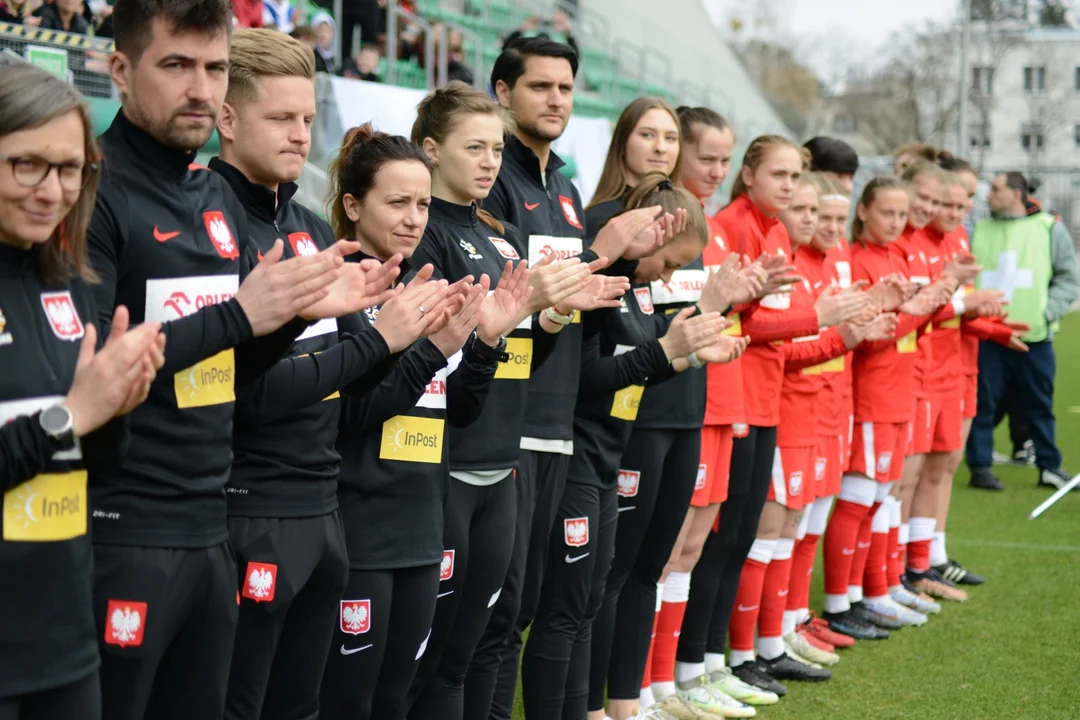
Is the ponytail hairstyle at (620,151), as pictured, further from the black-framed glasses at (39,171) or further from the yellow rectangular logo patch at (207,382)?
the black-framed glasses at (39,171)

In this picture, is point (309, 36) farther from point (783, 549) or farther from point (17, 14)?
point (783, 549)

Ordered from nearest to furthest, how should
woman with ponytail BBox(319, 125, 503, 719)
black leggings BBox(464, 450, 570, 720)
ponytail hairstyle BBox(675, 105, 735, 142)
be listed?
woman with ponytail BBox(319, 125, 503, 719) < black leggings BBox(464, 450, 570, 720) < ponytail hairstyle BBox(675, 105, 735, 142)

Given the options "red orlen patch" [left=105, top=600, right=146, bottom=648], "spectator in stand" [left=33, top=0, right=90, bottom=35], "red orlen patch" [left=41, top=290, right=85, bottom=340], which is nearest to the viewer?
"red orlen patch" [left=41, top=290, right=85, bottom=340]

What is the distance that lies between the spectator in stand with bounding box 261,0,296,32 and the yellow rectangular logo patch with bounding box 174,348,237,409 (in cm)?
687

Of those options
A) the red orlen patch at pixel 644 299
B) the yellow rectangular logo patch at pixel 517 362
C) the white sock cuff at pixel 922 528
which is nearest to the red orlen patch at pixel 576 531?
the yellow rectangular logo patch at pixel 517 362

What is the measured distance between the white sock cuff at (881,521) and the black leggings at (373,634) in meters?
3.70

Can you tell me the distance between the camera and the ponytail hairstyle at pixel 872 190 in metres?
6.16

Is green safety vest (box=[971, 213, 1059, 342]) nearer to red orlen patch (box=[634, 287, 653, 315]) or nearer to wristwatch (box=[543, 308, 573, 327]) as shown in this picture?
red orlen patch (box=[634, 287, 653, 315])

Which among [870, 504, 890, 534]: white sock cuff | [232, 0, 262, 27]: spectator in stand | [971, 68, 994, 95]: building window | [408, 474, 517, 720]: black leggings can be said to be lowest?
[870, 504, 890, 534]: white sock cuff

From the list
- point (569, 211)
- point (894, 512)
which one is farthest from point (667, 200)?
point (894, 512)

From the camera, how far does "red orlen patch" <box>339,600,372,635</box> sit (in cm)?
303

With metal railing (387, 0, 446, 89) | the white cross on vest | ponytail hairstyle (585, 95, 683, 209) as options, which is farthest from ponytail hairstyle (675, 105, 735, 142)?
metal railing (387, 0, 446, 89)

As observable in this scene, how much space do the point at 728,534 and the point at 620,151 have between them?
1.54 meters

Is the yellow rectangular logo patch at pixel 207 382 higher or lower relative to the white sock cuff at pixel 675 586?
higher
